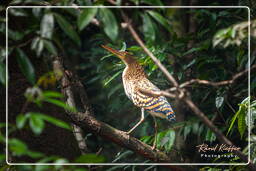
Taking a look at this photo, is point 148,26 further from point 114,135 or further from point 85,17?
point 114,135

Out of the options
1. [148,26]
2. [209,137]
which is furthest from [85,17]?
[209,137]

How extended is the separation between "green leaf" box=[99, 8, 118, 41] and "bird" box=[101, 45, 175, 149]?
0.49 meters

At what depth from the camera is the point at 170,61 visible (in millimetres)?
1923

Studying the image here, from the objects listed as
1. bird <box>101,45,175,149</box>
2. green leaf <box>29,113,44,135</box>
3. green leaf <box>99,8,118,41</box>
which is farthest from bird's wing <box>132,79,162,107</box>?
green leaf <box>29,113,44,135</box>

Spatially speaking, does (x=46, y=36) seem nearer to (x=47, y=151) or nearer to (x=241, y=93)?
(x=47, y=151)

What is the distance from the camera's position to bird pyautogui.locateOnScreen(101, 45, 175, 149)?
180cm

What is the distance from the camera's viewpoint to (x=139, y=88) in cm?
181

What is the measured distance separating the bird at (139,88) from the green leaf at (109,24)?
49cm

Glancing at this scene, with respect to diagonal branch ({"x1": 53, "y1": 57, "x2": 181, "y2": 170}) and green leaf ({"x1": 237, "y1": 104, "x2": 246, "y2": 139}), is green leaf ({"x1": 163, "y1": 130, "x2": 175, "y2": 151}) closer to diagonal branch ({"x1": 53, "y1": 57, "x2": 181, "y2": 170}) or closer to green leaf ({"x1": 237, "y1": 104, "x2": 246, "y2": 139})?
diagonal branch ({"x1": 53, "y1": 57, "x2": 181, "y2": 170})

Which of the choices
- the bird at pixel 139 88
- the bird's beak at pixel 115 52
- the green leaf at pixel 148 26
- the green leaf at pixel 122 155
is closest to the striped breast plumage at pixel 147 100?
the bird at pixel 139 88

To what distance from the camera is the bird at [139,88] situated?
1.80 metres

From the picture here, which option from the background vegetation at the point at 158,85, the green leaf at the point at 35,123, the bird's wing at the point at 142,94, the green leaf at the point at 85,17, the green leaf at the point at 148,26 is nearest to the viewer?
the green leaf at the point at 35,123

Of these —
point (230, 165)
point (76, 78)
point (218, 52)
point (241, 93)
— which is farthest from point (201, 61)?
point (76, 78)

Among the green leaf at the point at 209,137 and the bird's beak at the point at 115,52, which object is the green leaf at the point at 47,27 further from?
the green leaf at the point at 209,137
